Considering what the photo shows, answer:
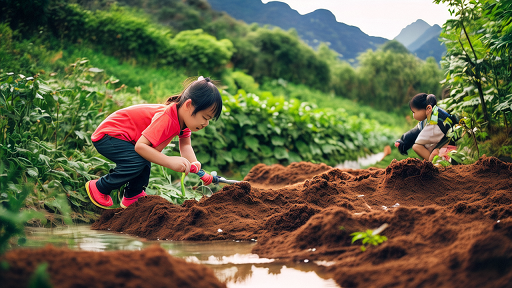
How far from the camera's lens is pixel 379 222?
187 cm

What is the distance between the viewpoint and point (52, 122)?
10.8 ft

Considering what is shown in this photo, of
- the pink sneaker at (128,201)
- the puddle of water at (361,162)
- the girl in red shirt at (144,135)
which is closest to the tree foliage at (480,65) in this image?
the girl in red shirt at (144,135)

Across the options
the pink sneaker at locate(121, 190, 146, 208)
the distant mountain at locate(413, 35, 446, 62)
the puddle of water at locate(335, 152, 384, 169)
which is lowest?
the puddle of water at locate(335, 152, 384, 169)

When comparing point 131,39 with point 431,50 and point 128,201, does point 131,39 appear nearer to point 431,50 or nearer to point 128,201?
point 128,201

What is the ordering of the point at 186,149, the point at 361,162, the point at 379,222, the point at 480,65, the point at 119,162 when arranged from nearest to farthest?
1. the point at 379,222
2. the point at 119,162
3. the point at 186,149
4. the point at 480,65
5. the point at 361,162

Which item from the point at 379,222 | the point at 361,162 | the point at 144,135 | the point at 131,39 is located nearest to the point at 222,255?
the point at 379,222

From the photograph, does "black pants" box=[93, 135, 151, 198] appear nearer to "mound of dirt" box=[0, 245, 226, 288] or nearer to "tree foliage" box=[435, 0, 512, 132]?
"mound of dirt" box=[0, 245, 226, 288]

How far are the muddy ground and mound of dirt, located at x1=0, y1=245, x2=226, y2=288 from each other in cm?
62

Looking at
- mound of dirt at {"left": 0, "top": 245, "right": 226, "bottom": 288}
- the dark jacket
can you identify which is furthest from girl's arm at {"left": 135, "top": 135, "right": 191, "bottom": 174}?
the dark jacket

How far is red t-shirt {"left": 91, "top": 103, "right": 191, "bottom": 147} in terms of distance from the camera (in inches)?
104

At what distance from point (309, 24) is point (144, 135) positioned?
69.1 ft

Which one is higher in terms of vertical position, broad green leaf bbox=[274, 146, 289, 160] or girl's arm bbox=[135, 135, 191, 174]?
girl's arm bbox=[135, 135, 191, 174]

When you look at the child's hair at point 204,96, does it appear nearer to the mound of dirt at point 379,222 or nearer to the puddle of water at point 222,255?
the mound of dirt at point 379,222

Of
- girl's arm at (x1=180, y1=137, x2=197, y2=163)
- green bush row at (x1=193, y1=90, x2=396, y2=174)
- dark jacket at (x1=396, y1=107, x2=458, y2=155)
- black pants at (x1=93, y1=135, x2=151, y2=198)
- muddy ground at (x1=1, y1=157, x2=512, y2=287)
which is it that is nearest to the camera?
muddy ground at (x1=1, y1=157, x2=512, y2=287)
